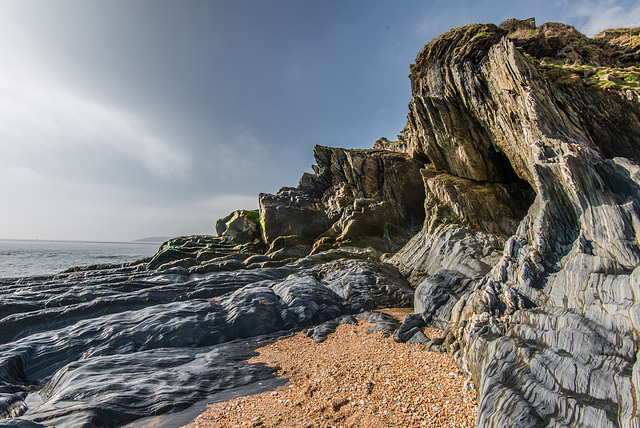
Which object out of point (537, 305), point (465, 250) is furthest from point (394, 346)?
point (465, 250)

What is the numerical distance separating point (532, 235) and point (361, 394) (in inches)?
365

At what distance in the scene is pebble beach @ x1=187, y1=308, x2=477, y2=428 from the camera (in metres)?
5.95

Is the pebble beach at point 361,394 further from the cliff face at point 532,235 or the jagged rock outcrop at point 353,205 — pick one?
the jagged rock outcrop at point 353,205

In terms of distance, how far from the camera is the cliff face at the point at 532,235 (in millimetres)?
5297

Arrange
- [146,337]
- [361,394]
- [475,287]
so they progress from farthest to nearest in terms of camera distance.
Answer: [146,337] < [475,287] < [361,394]

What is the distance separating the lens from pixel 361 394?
7035 mm

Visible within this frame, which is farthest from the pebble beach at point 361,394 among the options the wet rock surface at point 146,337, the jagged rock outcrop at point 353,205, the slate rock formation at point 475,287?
the jagged rock outcrop at point 353,205

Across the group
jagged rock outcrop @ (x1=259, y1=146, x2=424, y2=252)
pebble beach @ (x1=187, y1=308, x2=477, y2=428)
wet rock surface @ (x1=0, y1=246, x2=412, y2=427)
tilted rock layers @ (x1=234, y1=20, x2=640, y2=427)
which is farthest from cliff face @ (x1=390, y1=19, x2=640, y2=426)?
jagged rock outcrop @ (x1=259, y1=146, x2=424, y2=252)

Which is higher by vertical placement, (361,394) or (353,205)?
(353,205)

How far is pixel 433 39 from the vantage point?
84.9 ft

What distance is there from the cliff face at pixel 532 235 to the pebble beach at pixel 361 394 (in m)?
0.84

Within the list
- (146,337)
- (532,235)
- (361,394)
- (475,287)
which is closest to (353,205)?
(475,287)

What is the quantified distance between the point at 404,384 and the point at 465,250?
50.6ft

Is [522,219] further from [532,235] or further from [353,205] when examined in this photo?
[353,205]
